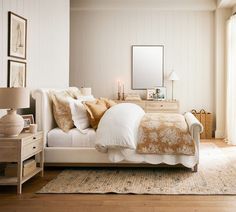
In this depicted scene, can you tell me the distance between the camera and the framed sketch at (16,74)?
369 cm

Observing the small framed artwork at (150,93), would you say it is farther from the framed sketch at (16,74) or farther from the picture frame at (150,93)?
the framed sketch at (16,74)

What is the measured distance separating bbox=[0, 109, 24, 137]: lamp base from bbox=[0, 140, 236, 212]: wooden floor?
608 mm

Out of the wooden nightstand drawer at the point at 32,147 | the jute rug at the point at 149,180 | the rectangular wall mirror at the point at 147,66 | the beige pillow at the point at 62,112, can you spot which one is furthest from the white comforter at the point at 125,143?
the rectangular wall mirror at the point at 147,66

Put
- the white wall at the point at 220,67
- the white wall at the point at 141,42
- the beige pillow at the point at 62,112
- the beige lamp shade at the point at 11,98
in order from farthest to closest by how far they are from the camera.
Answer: the white wall at the point at 141,42 < the white wall at the point at 220,67 < the beige pillow at the point at 62,112 < the beige lamp shade at the point at 11,98

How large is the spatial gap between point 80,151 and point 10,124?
1.08 meters

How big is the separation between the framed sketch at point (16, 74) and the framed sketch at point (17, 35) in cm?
10

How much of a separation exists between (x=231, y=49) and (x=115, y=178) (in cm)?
397

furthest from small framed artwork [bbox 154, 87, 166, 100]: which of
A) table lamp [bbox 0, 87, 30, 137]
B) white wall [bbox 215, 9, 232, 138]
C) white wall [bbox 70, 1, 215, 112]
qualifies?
table lamp [bbox 0, 87, 30, 137]

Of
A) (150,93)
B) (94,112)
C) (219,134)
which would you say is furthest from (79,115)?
(219,134)

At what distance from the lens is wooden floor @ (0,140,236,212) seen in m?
2.71

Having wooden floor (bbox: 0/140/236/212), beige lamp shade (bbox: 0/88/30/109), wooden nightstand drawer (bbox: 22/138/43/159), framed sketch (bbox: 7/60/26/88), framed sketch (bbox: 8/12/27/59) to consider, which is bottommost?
wooden floor (bbox: 0/140/236/212)

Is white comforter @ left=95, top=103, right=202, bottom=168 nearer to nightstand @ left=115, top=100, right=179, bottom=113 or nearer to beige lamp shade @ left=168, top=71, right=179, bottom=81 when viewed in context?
nightstand @ left=115, top=100, right=179, bottom=113

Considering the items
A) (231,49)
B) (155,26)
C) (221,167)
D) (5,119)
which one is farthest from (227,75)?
(5,119)

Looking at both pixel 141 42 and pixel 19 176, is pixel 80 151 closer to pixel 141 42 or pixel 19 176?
pixel 19 176
